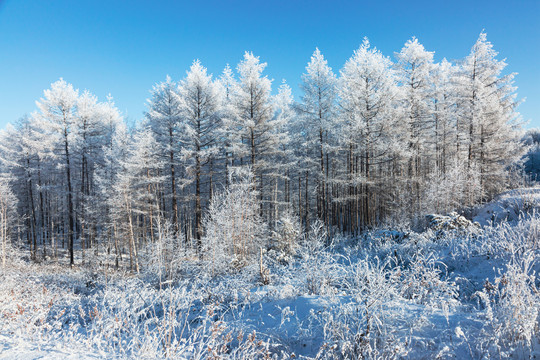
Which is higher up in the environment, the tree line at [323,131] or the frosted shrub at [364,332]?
the tree line at [323,131]

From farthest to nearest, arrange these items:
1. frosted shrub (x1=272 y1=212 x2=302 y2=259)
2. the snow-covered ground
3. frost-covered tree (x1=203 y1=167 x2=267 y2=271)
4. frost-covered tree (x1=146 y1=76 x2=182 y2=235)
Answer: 1. frost-covered tree (x1=146 y1=76 x2=182 y2=235)
2. frosted shrub (x1=272 y1=212 x2=302 y2=259)
3. frost-covered tree (x1=203 y1=167 x2=267 y2=271)
4. the snow-covered ground

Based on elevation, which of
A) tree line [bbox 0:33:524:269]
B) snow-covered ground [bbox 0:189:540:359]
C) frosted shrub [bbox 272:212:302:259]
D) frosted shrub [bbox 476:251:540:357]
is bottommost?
frosted shrub [bbox 272:212:302:259]

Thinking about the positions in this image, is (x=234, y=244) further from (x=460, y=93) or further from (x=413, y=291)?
(x=460, y=93)

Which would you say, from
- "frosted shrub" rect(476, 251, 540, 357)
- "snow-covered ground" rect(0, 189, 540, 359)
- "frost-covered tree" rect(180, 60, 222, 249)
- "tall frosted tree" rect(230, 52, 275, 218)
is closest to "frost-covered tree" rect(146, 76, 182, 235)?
"frost-covered tree" rect(180, 60, 222, 249)

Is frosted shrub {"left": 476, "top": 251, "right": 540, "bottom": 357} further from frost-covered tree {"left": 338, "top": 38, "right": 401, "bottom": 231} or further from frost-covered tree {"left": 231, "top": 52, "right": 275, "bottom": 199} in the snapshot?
frost-covered tree {"left": 231, "top": 52, "right": 275, "bottom": 199}

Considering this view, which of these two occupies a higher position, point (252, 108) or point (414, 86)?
point (414, 86)

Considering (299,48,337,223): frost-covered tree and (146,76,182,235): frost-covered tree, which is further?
(146,76,182,235): frost-covered tree

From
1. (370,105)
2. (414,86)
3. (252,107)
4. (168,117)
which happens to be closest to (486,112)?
(414,86)

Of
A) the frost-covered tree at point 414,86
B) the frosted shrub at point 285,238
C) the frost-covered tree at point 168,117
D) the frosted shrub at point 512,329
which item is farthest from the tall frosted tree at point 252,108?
the frosted shrub at point 512,329

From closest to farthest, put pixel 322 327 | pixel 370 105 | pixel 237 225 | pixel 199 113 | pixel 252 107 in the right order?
pixel 322 327 → pixel 237 225 → pixel 370 105 → pixel 252 107 → pixel 199 113

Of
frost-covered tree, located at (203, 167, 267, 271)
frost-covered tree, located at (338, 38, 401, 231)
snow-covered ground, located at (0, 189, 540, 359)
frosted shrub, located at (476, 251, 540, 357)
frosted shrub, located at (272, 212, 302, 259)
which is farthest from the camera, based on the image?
frost-covered tree, located at (338, 38, 401, 231)

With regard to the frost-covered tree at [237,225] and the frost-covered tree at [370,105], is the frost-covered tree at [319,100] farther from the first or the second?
the frost-covered tree at [237,225]

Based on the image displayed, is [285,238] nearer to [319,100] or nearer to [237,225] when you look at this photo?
[237,225]

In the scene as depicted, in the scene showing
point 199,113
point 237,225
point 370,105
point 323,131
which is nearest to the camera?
point 237,225
